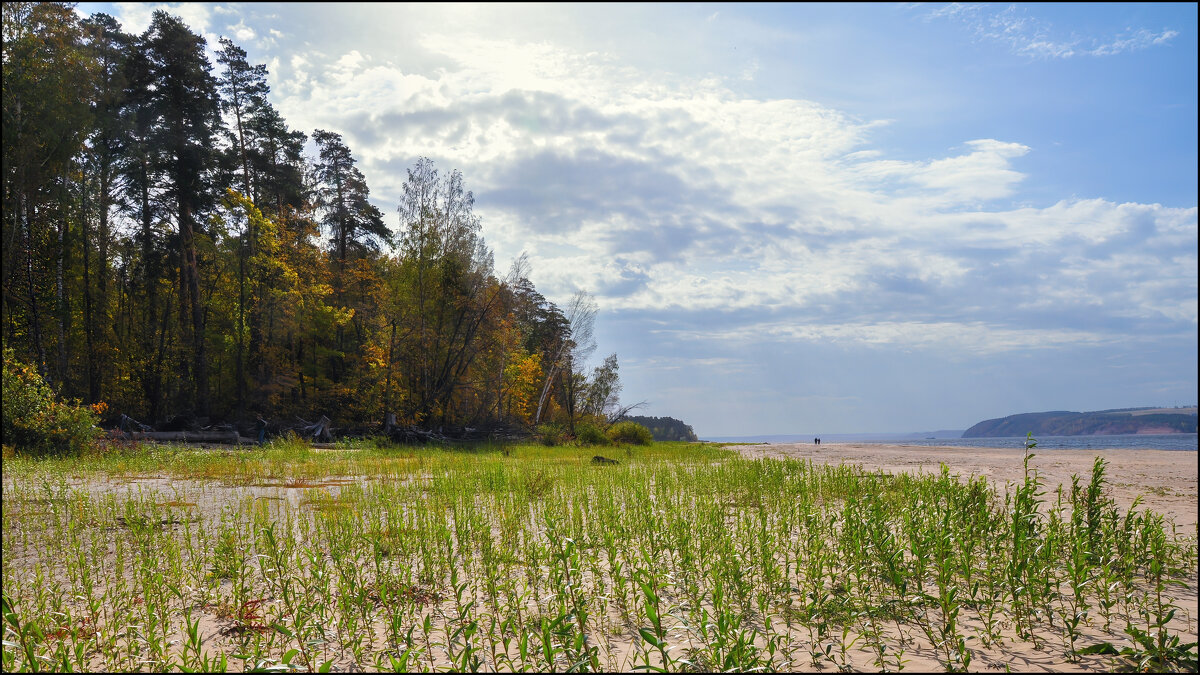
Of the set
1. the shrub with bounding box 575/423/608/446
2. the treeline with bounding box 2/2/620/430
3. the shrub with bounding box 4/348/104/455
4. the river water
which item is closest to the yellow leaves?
the treeline with bounding box 2/2/620/430

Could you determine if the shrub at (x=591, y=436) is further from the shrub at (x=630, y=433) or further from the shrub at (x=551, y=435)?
the shrub at (x=630, y=433)

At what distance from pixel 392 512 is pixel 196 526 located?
268cm

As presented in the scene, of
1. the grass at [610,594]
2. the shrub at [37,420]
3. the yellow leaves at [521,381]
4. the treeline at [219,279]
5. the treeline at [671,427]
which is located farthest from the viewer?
the treeline at [671,427]

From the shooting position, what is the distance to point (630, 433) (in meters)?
29.9

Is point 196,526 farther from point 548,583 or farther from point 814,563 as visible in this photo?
point 814,563

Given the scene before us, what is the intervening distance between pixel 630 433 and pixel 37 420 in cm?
2172

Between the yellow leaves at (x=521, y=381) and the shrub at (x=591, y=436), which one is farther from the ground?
the yellow leaves at (x=521, y=381)

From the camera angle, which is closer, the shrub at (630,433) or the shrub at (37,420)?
the shrub at (37,420)

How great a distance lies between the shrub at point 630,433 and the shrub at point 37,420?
763 inches

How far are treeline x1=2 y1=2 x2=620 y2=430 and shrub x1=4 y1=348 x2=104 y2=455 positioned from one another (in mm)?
7938

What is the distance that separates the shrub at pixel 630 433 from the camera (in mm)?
29203

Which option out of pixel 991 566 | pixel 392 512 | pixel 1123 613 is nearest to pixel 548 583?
pixel 392 512

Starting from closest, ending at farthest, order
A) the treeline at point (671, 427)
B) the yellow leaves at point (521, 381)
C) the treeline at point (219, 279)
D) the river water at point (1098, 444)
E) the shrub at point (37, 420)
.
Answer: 1. the shrub at point (37, 420)
2. the treeline at point (219, 279)
3. the river water at point (1098, 444)
4. the yellow leaves at point (521, 381)
5. the treeline at point (671, 427)

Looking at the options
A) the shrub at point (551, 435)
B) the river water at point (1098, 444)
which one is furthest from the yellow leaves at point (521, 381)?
the river water at point (1098, 444)
